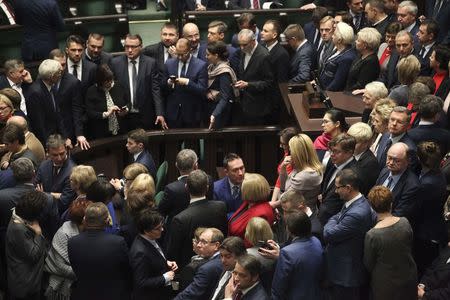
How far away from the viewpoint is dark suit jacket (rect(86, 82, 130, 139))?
7523 millimetres

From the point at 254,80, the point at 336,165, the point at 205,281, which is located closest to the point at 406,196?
the point at 336,165

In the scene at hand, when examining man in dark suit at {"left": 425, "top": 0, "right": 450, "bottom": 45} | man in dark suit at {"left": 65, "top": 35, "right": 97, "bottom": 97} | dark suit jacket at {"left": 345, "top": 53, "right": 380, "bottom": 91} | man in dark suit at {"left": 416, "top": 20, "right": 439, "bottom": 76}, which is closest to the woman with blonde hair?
dark suit jacket at {"left": 345, "top": 53, "right": 380, "bottom": 91}

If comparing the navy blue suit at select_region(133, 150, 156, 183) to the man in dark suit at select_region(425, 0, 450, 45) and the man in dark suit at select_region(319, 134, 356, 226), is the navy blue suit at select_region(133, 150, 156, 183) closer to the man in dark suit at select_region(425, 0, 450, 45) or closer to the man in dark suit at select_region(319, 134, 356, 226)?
the man in dark suit at select_region(319, 134, 356, 226)

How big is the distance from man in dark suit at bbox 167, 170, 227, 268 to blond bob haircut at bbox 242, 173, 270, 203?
175 millimetres

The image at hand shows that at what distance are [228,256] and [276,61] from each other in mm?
3565

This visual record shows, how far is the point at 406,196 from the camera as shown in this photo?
5.58m

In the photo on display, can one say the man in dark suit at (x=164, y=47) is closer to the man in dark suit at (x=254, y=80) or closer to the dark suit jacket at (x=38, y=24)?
the man in dark suit at (x=254, y=80)

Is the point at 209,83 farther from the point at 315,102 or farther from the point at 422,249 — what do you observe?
the point at 422,249

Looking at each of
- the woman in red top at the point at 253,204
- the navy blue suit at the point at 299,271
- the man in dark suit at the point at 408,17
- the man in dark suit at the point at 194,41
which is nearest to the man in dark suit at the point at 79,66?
the man in dark suit at the point at 194,41

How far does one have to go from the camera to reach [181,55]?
7.86 m

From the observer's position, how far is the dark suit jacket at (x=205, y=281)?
5.13m

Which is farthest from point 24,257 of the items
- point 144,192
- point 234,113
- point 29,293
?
point 234,113

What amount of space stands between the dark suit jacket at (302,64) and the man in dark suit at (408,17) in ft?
2.90

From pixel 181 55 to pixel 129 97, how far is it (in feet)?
1.97
